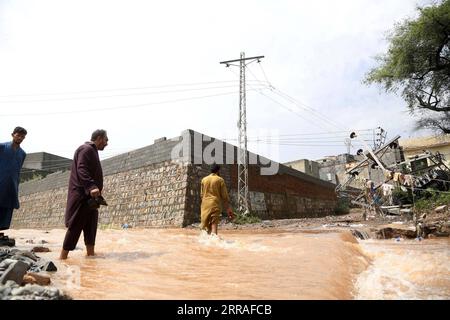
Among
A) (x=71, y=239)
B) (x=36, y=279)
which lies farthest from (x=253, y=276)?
(x=71, y=239)

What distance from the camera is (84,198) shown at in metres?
3.74

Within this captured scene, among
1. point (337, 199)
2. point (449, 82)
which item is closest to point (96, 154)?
point (449, 82)

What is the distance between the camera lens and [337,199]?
26984mm

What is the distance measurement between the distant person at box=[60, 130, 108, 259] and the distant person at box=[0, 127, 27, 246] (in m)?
1.24

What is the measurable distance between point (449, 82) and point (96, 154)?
16.0 meters

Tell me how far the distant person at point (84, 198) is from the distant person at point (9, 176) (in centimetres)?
124

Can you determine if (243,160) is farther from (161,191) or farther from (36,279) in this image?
(36,279)

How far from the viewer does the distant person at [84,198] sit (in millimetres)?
3604

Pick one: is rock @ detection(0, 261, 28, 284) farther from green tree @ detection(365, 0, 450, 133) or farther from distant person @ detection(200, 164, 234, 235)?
green tree @ detection(365, 0, 450, 133)

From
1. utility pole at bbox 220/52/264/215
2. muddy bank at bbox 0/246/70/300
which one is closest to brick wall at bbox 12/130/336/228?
utility pole at bbox 220/52/264/215

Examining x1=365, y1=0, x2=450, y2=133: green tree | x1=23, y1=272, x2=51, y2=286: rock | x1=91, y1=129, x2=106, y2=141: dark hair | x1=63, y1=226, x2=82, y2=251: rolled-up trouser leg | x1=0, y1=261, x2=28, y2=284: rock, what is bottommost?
x1=23, y1=272, x2=51, y2=286: rock

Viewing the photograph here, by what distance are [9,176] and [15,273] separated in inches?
115

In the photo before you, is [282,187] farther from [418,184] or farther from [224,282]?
[224,282]

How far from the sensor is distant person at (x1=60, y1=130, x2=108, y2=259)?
360 cm
